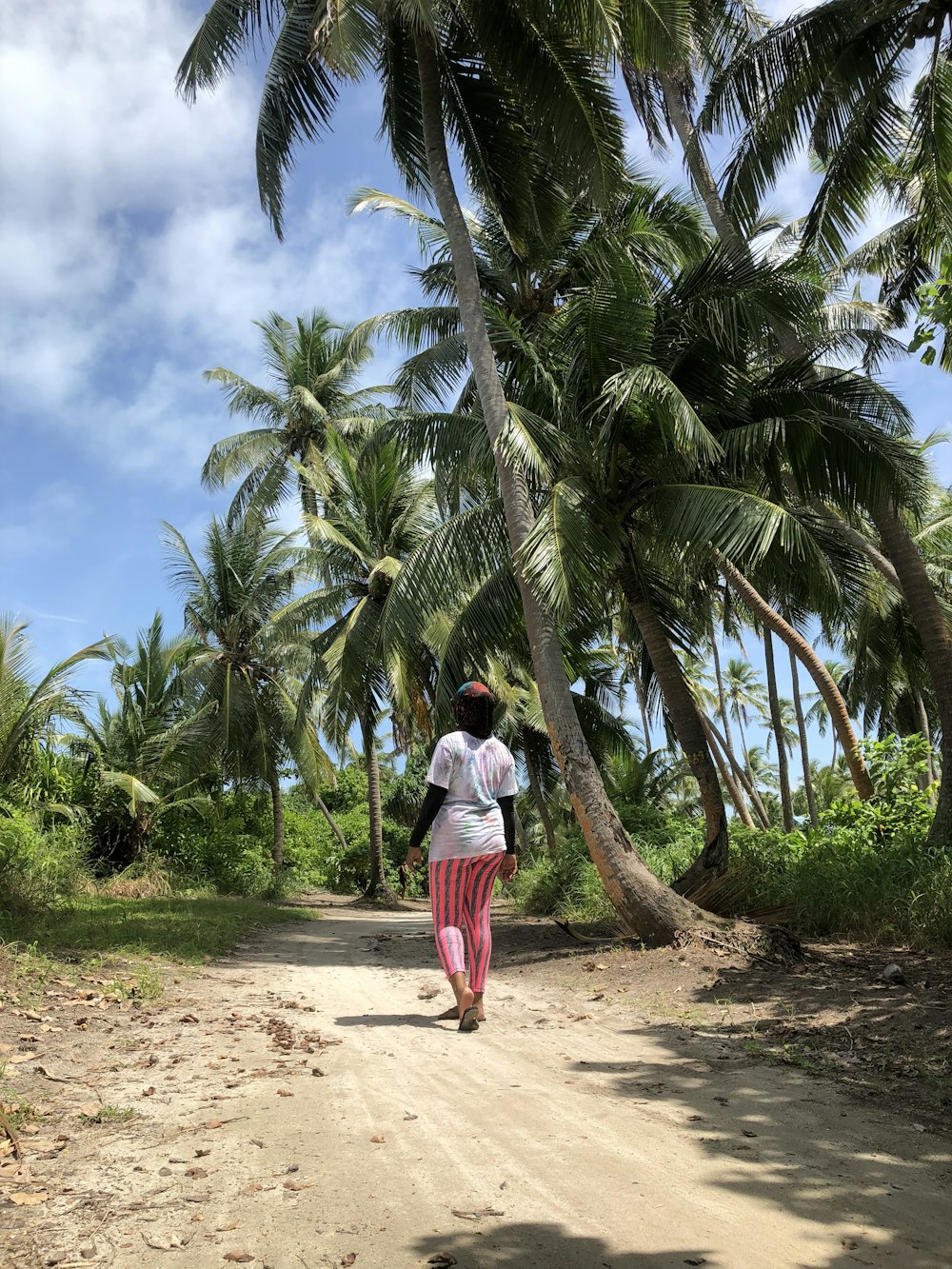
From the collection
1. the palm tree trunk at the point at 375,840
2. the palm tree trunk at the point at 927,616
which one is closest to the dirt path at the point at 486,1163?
the palm tree trunk at the point at 927,616

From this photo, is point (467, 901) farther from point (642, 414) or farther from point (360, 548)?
point (360, 548)

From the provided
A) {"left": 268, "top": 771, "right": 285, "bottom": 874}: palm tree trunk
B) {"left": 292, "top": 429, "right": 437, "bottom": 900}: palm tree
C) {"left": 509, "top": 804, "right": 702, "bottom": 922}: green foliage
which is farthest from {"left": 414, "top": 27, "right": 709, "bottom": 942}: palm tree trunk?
{"left": 268, "top": 771, "right": 285, "bottom": 874}: palm tree trunk

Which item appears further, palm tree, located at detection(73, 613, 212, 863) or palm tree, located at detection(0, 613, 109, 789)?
palm tree, located at detection(73, 613, 212, 863)

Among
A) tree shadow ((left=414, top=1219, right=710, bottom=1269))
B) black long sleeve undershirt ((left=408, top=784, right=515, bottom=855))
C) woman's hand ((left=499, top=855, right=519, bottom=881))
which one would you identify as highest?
black long sleeve undershirt ((left=408, top=784, right=515, bottom=855))

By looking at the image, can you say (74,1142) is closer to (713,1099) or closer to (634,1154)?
(634,1154)

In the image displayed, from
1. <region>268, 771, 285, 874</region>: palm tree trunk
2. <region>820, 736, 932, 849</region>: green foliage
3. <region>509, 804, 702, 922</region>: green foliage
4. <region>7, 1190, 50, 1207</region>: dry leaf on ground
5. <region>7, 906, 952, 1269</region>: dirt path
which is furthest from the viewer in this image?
<region>268, 771, 285, 874</region>: palm tree trunk

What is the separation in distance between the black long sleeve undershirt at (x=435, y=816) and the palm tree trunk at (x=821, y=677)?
6548mm

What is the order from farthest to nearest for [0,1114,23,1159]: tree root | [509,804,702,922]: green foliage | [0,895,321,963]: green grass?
[509,804,702,922]: green foliage → [0,895,321,963]: green grass → [0,1114,23,1159]: tree root

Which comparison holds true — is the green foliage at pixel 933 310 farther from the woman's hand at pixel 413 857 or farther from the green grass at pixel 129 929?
the green grass at pixel 129 929

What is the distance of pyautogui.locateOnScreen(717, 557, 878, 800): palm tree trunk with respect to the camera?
11797 millimetres

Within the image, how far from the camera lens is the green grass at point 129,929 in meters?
7.82

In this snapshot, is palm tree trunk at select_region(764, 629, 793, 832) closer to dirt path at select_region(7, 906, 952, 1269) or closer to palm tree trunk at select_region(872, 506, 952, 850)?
palm tree trunk at select_region(872, 506, 952, 850)

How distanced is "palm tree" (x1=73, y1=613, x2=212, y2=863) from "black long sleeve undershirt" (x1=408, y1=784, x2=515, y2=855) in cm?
1570

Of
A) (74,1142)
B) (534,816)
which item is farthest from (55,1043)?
(534,816)
